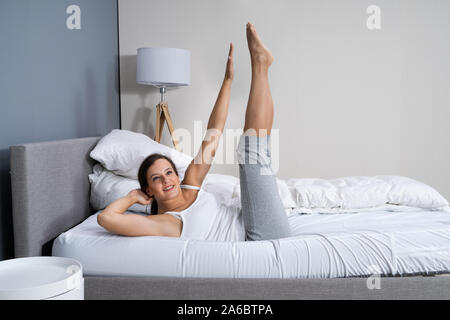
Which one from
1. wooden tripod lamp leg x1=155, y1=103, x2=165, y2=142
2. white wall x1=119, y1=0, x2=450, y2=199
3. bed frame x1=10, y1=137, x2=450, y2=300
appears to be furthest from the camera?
white wall x1=119, y1=0, x2=450, y2=199

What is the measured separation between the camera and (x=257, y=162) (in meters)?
1.53

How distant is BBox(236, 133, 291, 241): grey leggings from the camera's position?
1.47 metres

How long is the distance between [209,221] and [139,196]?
32cm

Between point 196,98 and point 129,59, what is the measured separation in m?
0.71

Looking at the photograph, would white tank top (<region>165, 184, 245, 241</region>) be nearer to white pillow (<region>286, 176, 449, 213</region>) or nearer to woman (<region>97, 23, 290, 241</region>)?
woman (<region>97, 23, 290, 241</region>)

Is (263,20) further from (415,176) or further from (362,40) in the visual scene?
(415,176)

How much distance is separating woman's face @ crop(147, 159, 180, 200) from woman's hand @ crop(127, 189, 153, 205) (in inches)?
1.6

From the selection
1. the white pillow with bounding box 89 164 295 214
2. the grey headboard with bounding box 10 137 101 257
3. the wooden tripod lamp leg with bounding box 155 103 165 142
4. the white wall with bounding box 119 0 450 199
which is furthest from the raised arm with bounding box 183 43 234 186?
the white wall with bounding box 119 0 450 199

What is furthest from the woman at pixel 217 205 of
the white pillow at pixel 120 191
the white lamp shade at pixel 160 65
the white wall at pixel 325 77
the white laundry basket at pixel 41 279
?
the white wall at pixel 325 77

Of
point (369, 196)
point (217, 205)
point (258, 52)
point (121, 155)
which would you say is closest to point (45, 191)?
point (121, 155)

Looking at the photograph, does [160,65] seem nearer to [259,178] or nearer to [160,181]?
[160,181]

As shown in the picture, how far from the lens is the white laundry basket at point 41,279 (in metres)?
0.86

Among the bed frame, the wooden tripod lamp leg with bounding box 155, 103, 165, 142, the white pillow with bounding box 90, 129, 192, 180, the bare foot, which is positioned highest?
the bare foot

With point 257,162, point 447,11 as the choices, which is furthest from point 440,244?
point 447,11
